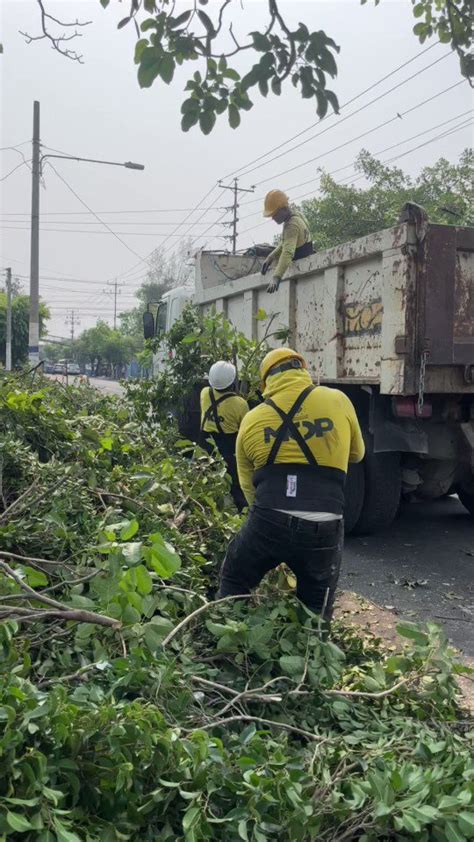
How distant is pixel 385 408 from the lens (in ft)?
19.3

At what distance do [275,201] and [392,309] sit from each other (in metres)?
2.67

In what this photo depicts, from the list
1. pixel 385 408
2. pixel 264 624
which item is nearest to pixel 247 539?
pixel 264 624

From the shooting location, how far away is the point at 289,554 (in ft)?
11.1

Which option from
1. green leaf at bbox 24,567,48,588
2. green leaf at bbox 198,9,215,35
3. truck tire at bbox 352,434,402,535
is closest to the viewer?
green leaf at bbox 198,9,215,35

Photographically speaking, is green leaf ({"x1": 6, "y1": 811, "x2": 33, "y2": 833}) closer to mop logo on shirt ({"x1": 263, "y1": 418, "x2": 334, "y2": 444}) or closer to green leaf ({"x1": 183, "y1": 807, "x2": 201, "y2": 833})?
green leaf ({"x1": 183, "y1": 807, "x2": 201, "y2": 833})

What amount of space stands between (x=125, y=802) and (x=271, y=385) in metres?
2.19

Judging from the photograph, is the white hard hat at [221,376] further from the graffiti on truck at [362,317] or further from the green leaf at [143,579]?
the green leaf at [143,579]

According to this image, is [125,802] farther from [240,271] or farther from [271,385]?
[240,271]

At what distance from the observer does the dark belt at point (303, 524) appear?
130 inches

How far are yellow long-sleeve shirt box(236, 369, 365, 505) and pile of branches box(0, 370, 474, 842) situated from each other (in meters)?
0.65

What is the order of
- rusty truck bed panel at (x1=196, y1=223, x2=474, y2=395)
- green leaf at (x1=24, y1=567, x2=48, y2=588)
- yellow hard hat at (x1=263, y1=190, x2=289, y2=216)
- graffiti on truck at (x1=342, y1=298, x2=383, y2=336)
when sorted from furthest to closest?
yellow hard hat at (x1=263, y1=190, x2=289, y2=216) < graffiti on truck at (x1=342, y1=298, x2=383, y2=336) < rusty truck bed panel at (x1=196, y1=223, x2=474, y2=395) < green leaf at (x1=24, y1=567, x2=48, y2=588)

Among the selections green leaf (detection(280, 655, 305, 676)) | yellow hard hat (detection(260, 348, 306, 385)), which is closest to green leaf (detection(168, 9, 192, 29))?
→ yellow hard hat (detection(260, 348, 306, 385))

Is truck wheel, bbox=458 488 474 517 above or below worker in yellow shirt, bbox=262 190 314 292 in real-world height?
below

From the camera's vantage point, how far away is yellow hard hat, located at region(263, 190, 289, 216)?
7.55 m
